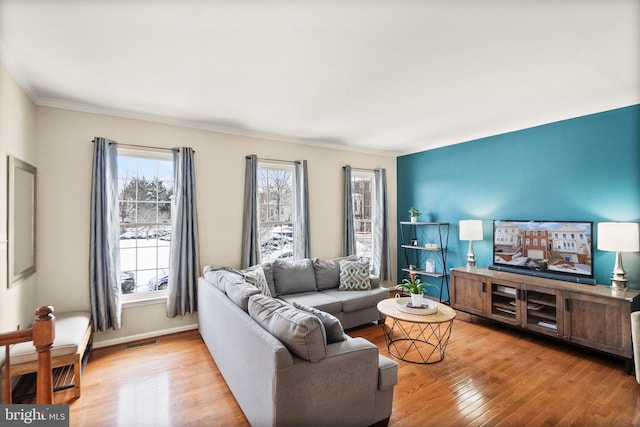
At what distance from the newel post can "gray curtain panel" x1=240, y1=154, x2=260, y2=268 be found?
9.49ft

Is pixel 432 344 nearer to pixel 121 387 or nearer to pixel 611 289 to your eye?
pixel 611 289

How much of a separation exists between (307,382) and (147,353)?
240cm

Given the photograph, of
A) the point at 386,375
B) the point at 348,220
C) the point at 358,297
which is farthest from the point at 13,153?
the point at 348,220

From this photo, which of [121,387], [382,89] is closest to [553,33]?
[382,89]

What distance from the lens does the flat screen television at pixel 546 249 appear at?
3.53 m

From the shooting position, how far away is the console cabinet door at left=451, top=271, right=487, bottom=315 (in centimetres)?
408

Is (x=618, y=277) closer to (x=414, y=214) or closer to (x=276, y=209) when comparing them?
(x=414, y=214)

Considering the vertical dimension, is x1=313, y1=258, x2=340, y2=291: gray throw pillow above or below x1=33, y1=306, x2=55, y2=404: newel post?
below

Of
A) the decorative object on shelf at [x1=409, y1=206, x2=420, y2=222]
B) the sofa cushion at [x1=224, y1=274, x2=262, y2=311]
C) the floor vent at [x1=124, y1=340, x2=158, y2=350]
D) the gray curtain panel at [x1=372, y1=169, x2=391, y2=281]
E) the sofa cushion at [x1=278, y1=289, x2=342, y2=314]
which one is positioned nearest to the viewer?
the sofa cushion at [x1=224, y1=274, x2=262, y2=311]

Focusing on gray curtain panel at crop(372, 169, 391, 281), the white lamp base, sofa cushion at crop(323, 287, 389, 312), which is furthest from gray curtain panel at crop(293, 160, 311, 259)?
the white lamp base

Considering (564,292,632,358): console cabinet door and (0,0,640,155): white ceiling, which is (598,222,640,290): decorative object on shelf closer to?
(564,292,632,358): console cabinet door

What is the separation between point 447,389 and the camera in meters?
2.61

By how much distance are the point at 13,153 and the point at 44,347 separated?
2171 millimetres

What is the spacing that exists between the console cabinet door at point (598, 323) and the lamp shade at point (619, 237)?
54 cm
